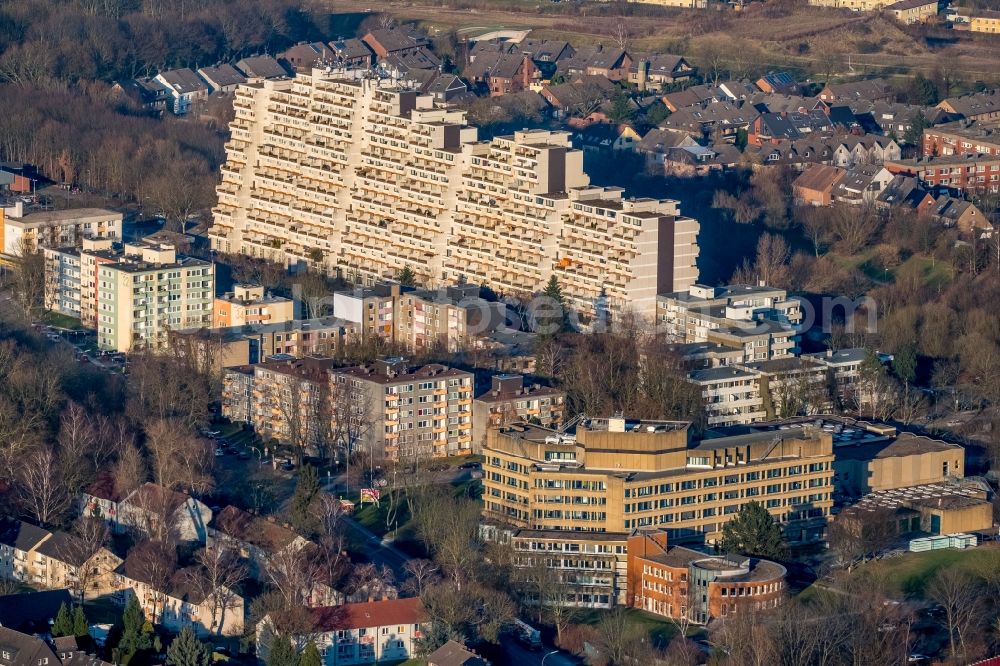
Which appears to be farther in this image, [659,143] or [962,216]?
[659,143]

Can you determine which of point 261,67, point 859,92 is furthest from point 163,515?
point 261,67

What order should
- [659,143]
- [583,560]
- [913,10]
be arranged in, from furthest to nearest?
1. [913,10]
2. [659,143]
3. [583,560]

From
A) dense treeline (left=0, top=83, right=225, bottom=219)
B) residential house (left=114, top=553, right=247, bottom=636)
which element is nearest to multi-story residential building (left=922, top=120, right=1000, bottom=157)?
dense treeline (left=0, top=83, right=225, bottom=219)

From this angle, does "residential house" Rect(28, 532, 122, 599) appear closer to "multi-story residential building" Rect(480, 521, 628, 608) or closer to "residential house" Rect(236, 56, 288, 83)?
"multi-story residential building" Rect(480, 521, 628, 608)

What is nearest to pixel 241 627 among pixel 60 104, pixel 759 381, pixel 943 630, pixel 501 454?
pixel 501 454

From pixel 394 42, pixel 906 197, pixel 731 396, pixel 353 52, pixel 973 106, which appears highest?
pixel 394 42

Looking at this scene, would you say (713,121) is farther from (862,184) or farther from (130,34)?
(130,34)
